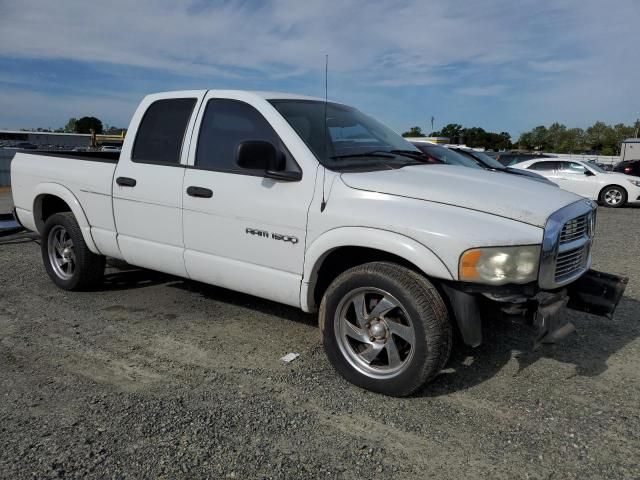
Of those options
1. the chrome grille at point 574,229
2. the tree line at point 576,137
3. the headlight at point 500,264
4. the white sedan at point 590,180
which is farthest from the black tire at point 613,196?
the tree line at point 576,137

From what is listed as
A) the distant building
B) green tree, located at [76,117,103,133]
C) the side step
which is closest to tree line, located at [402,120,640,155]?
the distant building

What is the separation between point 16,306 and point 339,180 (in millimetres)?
3433

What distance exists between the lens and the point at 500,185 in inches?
143

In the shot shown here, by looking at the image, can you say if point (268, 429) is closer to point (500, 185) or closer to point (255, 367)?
point (255, 367)

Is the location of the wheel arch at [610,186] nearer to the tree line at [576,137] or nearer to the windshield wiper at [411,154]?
the windshield wiper at [411,154]

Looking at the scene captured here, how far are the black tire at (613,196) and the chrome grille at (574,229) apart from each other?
15.3 meters

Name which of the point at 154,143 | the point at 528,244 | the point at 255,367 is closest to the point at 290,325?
the point at 255,367

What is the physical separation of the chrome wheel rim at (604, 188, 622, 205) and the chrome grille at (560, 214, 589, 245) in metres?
15.3

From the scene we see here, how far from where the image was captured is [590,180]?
57.2 ft

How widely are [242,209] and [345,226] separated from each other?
0.88 m

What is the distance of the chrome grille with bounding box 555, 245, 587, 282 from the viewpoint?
11.2ft

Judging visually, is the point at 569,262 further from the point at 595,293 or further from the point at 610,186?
the point at 610,186

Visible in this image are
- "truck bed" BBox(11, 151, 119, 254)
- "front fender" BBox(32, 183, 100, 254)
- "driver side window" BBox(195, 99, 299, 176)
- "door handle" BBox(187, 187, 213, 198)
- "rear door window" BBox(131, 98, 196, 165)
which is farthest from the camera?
"front fender" BBox(32, 183, 100, 254)

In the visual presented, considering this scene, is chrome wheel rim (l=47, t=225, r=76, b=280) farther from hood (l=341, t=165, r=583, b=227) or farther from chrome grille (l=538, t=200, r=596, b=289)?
chrome grille (l=538, t=200, r=596, b=289)
